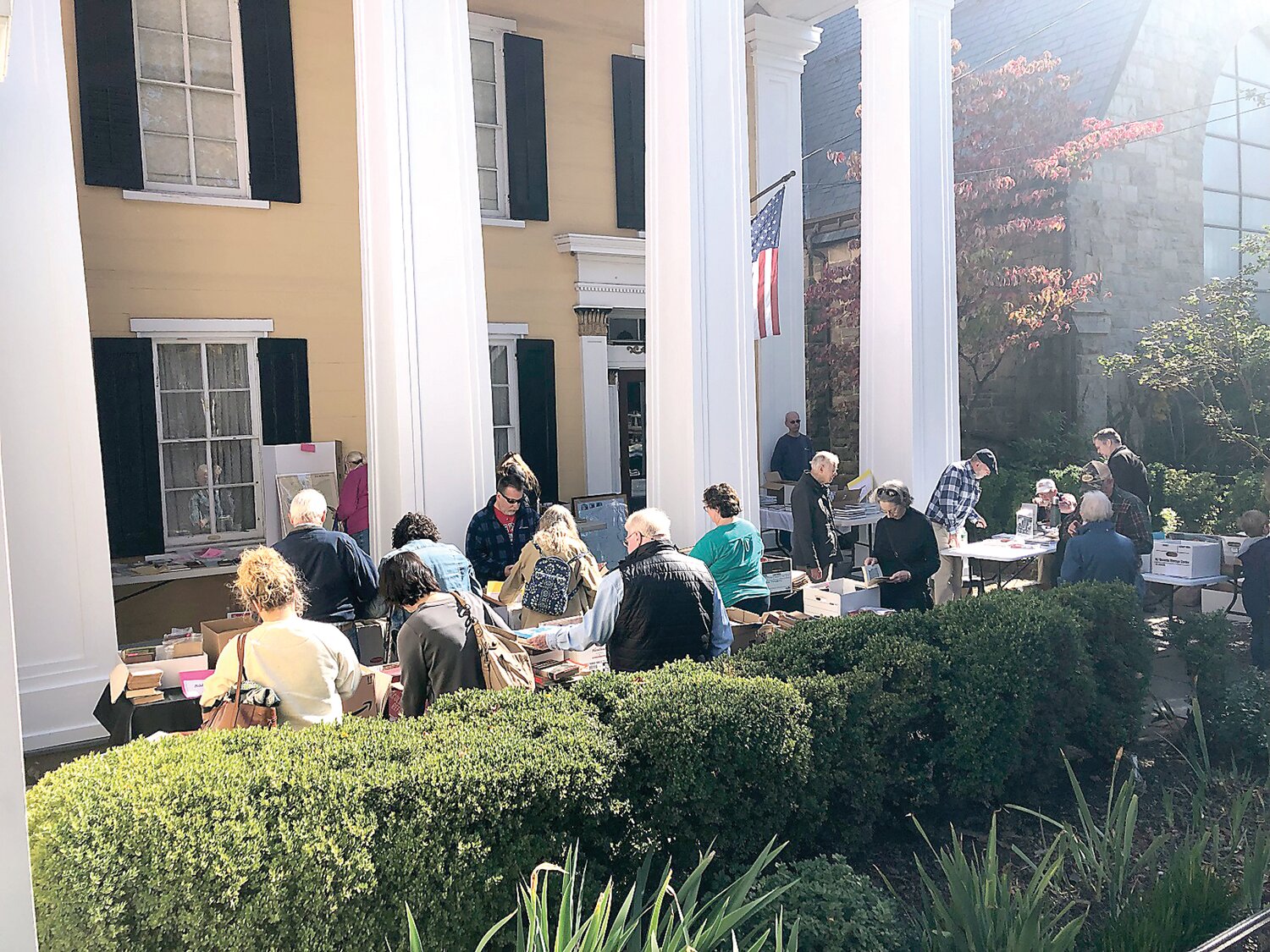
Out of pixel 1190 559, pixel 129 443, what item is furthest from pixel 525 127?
pixel 1190 559

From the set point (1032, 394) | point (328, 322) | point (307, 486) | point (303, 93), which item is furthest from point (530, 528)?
point (1032, 394)

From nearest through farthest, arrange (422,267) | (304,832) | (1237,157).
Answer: (304,832) → (422,267) → (1237,157)

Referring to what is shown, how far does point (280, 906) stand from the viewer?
9.77 ft

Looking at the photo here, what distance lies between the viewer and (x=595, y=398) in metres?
12.4

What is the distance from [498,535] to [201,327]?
13.7 feet

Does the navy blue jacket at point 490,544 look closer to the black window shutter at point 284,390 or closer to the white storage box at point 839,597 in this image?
the white storage box at point 839,597

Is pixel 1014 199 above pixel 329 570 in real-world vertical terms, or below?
above

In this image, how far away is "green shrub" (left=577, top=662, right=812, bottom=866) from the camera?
3.78 meters

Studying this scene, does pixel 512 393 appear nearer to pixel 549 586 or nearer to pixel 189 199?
pixel 189 199

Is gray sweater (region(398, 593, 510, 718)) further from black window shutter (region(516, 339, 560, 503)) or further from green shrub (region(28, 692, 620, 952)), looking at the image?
black window shutter (region(516, 339, 560, 503))

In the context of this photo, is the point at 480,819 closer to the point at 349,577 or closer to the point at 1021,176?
the point at 349,577

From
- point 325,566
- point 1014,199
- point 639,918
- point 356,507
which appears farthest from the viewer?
point 1014,199

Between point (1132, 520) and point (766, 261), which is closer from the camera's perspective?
point (1132, 520)

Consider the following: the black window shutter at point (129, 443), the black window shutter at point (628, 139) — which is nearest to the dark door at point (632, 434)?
the black window shutter at point (628, 139)
